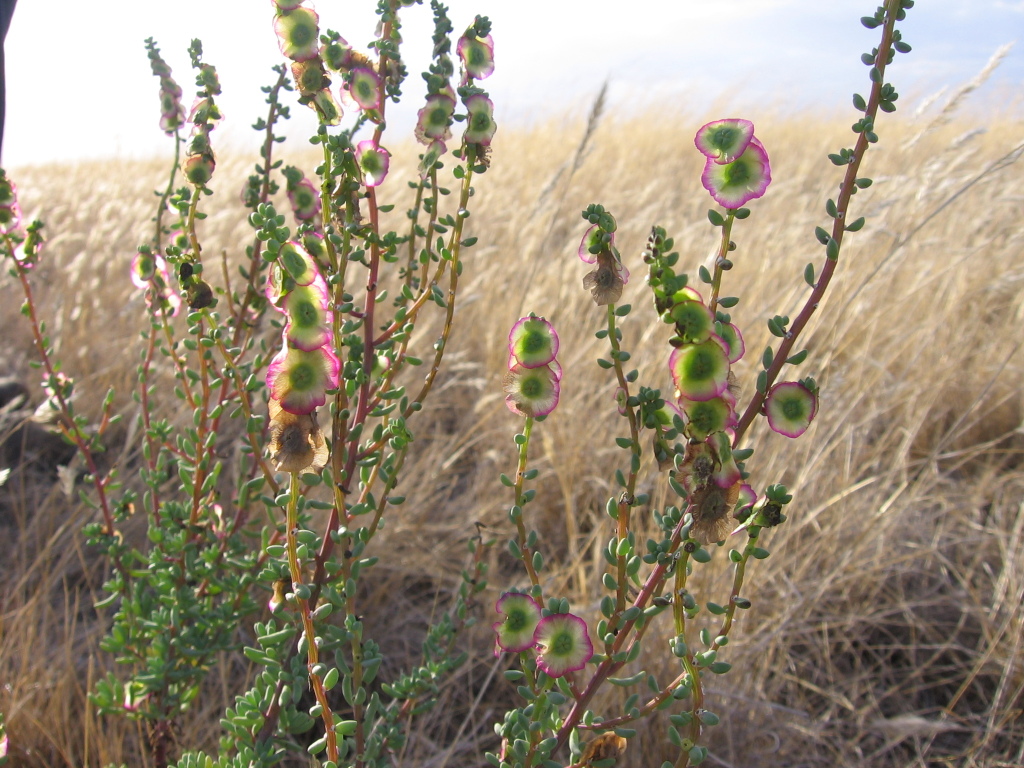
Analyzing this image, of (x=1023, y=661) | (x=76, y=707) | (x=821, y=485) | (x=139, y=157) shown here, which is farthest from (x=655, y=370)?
(x=139, y=157)

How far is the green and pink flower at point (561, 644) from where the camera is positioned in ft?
2.70

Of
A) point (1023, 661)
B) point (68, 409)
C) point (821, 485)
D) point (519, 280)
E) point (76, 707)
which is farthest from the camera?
point (519, 280)

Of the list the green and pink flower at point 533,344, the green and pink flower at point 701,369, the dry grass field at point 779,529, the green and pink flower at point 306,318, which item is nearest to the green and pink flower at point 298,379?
the green and pink flower at point 306,318

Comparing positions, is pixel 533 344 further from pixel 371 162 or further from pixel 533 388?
pixel 371 162

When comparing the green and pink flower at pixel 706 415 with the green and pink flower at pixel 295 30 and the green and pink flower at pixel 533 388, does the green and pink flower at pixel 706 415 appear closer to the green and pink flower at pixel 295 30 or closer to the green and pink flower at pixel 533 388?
the green and pink flower at pixel 533 388

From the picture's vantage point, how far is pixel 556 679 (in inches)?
33.5

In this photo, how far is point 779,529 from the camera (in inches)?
73.0

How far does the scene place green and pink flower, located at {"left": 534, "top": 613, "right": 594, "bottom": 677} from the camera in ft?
2.70

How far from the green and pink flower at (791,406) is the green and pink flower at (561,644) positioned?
0.30 m

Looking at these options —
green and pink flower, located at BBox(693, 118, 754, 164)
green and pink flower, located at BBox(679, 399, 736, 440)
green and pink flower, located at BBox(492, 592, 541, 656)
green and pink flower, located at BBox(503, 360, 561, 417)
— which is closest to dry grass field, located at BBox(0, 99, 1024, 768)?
green and pink flower, located at BBox(492, 592, 541, 656)

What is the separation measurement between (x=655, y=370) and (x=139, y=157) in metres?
6.38

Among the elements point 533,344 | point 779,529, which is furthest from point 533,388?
point 779,529

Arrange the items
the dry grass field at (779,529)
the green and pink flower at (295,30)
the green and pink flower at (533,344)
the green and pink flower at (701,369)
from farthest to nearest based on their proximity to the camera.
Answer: the dry grass field at (779,529) → the green and pink flower at (295,30) → the green and pink flower at (533,344) → the green and pink flower at (701,369)

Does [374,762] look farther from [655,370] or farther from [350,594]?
[655,370]
